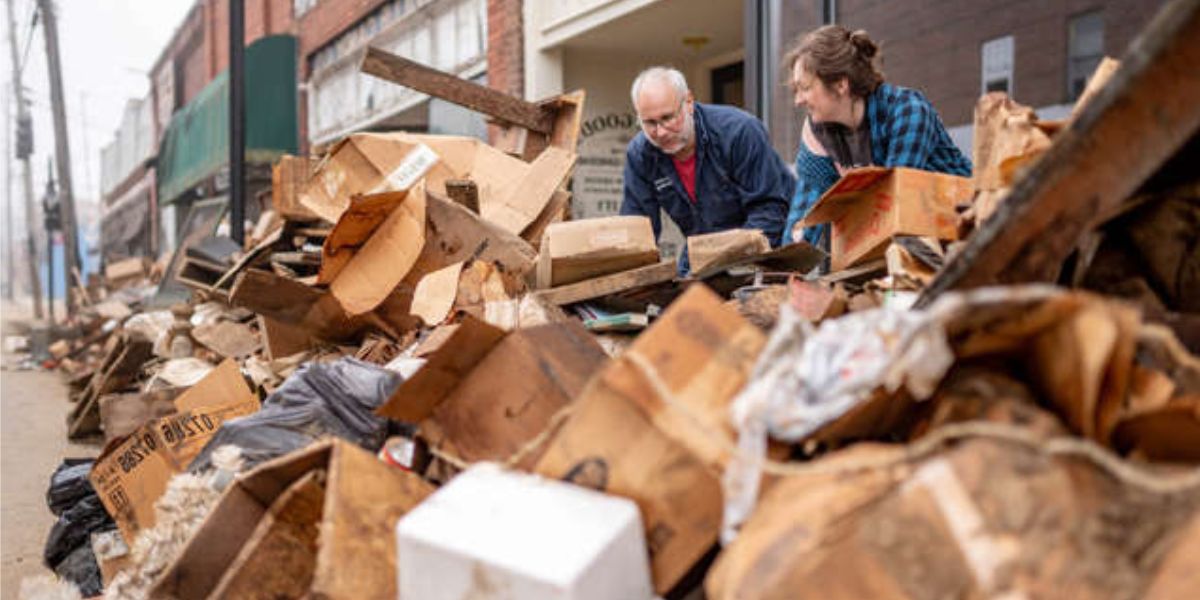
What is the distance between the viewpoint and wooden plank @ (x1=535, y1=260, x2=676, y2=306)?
293cm

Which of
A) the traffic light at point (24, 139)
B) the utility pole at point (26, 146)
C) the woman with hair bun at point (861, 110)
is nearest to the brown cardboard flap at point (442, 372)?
the woman with hair bun at point (861, 110)

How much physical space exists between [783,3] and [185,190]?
1601cm

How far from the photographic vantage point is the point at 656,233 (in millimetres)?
4309

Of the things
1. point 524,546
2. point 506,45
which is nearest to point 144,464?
point 524,546

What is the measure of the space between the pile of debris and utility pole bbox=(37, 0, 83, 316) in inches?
814

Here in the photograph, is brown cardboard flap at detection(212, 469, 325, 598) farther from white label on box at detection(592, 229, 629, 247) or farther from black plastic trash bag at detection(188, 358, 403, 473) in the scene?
white label on box at detection(592, 229, 629, 247)

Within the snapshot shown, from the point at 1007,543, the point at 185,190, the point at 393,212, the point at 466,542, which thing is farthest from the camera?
the point at 185,190

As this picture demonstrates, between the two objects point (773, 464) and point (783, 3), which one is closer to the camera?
point (773, 464)

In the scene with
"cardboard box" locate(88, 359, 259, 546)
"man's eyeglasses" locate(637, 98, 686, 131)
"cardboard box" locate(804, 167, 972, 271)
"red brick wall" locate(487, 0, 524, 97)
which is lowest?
"cardboard box" locate(88, 359, 259, 546)

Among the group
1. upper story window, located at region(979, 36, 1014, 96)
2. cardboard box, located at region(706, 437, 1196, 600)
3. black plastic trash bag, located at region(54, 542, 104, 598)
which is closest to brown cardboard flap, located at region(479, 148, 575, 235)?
black plastic trash bag, located at region(54, 542, 104, 598)

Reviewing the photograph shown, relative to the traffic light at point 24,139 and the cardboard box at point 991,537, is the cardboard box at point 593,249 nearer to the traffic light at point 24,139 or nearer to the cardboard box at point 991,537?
the cardboard box at point 991,537

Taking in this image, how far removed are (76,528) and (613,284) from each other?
6.51 ft

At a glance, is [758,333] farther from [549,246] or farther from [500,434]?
[549,246]

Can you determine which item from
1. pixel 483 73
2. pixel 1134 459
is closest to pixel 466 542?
pixel 1134 459
